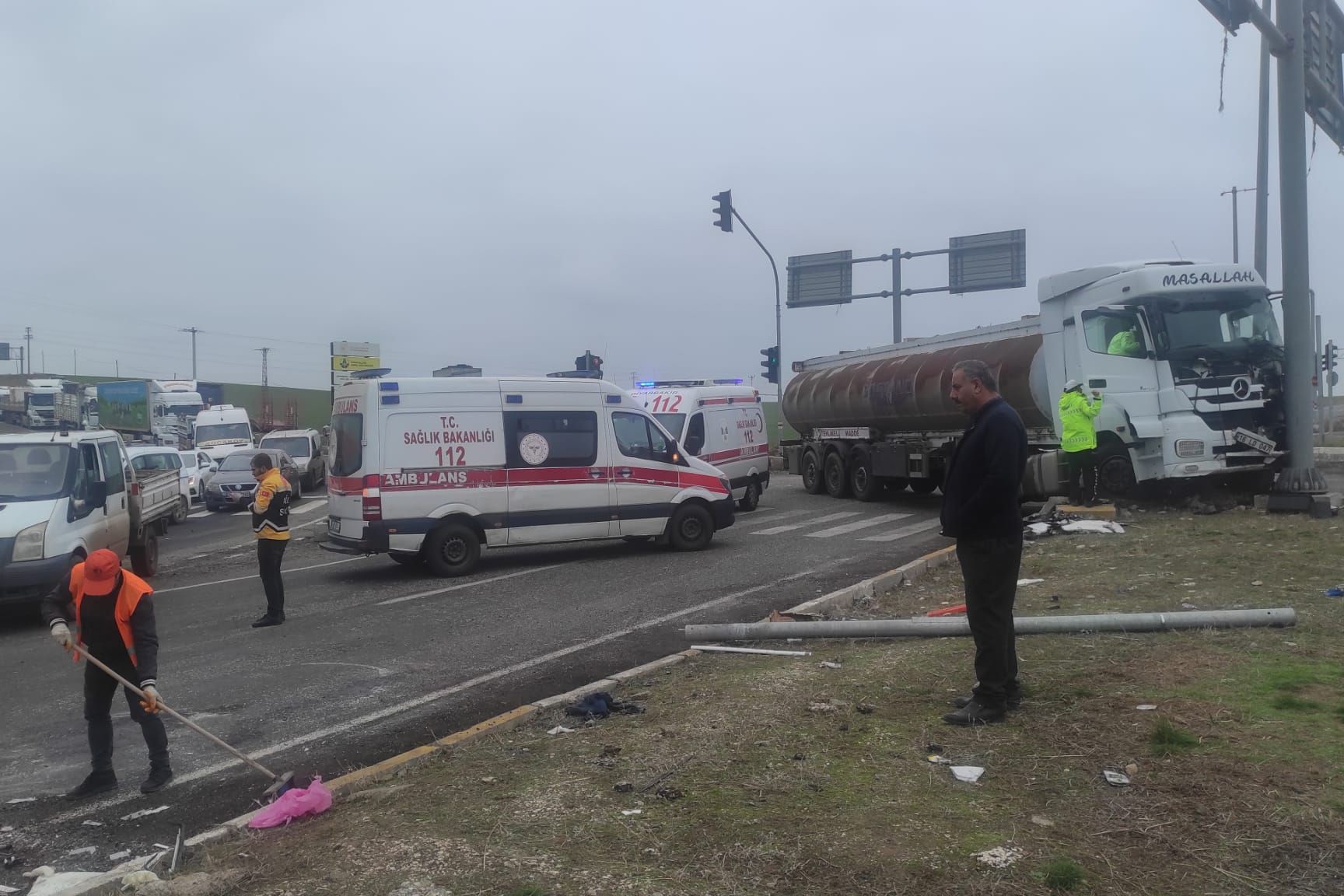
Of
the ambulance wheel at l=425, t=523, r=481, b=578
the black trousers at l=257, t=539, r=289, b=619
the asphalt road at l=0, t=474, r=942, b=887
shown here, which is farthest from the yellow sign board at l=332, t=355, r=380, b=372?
the black trousers at l=257, t=539, r=289, b=619

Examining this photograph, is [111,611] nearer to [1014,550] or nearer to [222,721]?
[222,721]

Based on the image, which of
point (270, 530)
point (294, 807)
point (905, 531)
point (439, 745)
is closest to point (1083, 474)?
point (905, 531)

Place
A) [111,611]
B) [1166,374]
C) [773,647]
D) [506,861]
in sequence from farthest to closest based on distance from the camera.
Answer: [1166,374]
[773,647]
[111,611]
[506,861]

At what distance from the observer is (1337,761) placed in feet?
13.9

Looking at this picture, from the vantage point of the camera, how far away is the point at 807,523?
16.8 meters

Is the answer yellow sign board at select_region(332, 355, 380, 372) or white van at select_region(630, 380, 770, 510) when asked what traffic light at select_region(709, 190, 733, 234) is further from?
yellow sign board at select_region(332, 355, 380, 372)

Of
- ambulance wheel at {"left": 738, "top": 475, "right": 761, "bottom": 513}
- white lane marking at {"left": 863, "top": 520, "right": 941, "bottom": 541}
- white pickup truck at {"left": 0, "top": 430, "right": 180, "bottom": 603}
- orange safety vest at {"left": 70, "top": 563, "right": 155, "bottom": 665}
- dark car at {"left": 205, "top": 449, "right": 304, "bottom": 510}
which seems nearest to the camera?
orange safety vest at {"left": 70, "top": 563, "right": 155, "bottom": 665}

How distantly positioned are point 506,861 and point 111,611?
9.53 ft

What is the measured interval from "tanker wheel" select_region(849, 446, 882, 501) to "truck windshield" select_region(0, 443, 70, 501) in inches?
527

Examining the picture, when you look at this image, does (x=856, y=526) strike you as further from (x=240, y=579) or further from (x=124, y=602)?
(x=124, y=602)

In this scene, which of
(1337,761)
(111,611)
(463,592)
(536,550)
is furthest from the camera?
(536,550)

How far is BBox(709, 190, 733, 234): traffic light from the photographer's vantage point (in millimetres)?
25172

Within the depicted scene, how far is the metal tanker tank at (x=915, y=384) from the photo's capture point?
15133mm

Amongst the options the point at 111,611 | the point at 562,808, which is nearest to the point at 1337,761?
the point at 562,808
